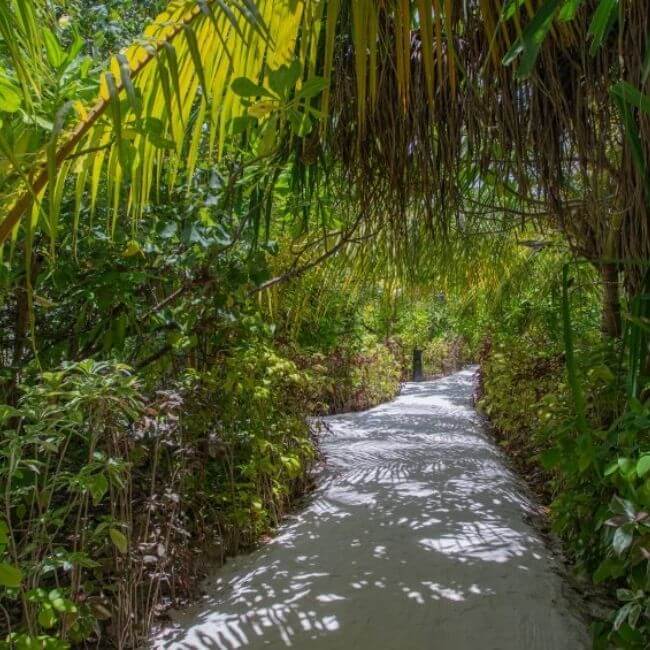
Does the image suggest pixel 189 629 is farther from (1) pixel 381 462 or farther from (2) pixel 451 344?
(2) pixel 451 344

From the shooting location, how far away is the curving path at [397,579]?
1.82 meters

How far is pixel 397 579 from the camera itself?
221 cm

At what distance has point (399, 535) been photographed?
2.67 m

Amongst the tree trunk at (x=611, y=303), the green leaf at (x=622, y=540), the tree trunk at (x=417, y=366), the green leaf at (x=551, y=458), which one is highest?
the tree trunk at (x=611, y=303)

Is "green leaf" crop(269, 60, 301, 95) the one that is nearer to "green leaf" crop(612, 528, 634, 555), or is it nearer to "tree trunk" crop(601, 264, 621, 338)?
"green leaf" crop(612, 528, 634, 555)

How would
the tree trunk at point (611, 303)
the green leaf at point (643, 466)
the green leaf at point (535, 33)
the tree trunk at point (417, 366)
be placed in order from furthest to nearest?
the tree trunk at point (417, 366)
the tree trunk at point (611, 303)
the green leaf at point (643, 466)
the green leaf at point (535, 33)

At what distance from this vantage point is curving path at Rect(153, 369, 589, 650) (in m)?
1.82

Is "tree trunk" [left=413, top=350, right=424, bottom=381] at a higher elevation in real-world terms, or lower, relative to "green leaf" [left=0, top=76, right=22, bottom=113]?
lower

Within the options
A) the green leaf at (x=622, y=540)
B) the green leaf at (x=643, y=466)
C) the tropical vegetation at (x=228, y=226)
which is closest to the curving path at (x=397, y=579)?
the tropical vegetation at (x=228, y=226)

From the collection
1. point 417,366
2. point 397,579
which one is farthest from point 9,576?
point 417,366

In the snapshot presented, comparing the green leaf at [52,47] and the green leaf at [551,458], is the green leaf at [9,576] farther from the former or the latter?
the green leaf at [551,458]

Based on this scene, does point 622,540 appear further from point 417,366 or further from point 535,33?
point 417,366

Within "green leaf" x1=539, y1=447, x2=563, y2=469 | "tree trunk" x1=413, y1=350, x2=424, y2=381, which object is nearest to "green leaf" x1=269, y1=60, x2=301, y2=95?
"green leaf" x1=539, y1=447, x2=563, y2=469

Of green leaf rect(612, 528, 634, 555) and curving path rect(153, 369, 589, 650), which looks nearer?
green leaf rect(612, 528, 634, 555)
